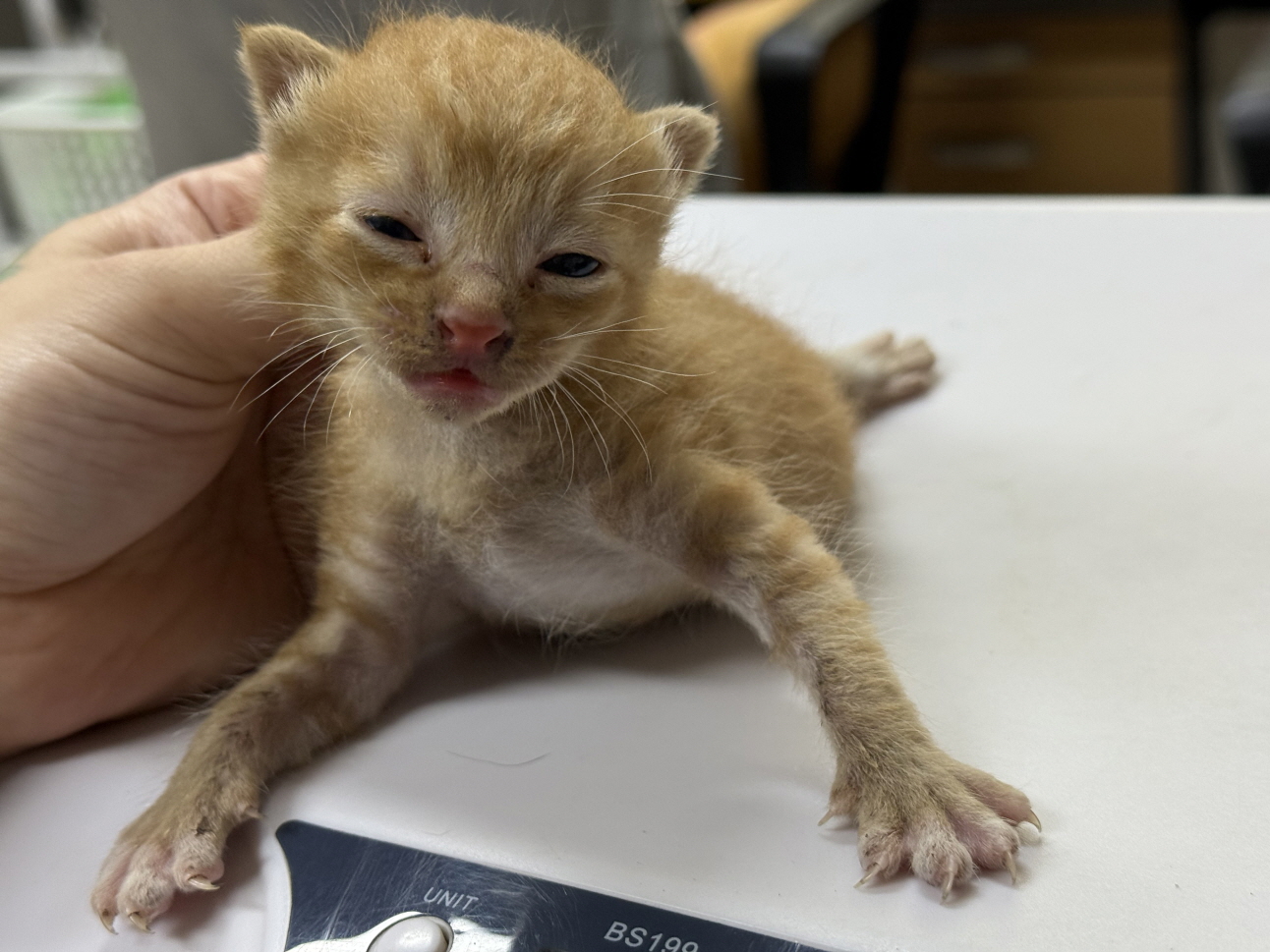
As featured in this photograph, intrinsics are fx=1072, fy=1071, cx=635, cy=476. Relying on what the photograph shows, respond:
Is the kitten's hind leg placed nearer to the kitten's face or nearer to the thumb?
the kitten's face

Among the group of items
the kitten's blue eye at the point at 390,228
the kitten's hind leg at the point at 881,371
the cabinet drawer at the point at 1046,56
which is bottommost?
the cabinet drawer at the point at 1046,56

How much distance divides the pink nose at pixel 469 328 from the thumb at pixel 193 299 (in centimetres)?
26

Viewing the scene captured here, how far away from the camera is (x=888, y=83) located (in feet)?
9.61

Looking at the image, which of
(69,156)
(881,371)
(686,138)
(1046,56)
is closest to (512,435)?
(686,138)

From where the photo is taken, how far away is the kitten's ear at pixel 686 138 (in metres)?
0.87

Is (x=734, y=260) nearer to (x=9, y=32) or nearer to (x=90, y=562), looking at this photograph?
(x=90, y=562)

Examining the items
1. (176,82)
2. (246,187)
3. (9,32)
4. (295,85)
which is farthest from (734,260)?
(9,32)

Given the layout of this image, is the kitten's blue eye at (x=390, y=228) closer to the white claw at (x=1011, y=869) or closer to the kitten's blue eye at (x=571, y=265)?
the kitten's blue eye at (x=571, y=265)

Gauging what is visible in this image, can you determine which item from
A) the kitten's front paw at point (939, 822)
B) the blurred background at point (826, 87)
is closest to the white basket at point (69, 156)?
the blurred background at point (826, 87)

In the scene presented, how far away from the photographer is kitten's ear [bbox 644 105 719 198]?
2.86ft

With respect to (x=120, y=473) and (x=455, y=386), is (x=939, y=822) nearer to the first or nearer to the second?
(x=455, y=386)

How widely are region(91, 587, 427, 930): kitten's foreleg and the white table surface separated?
0.02 meters

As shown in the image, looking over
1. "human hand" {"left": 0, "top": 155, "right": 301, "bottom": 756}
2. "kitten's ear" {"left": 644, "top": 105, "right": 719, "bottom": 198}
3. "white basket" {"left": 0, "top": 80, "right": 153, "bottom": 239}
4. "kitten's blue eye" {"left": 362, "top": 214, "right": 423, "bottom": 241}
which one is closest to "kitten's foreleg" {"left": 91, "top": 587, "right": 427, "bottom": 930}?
"human hand" {"left": 0, "top": 155, "right": 301, "bottom": 756}

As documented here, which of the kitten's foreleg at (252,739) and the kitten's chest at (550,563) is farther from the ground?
the kitten's chest at (550,563)
